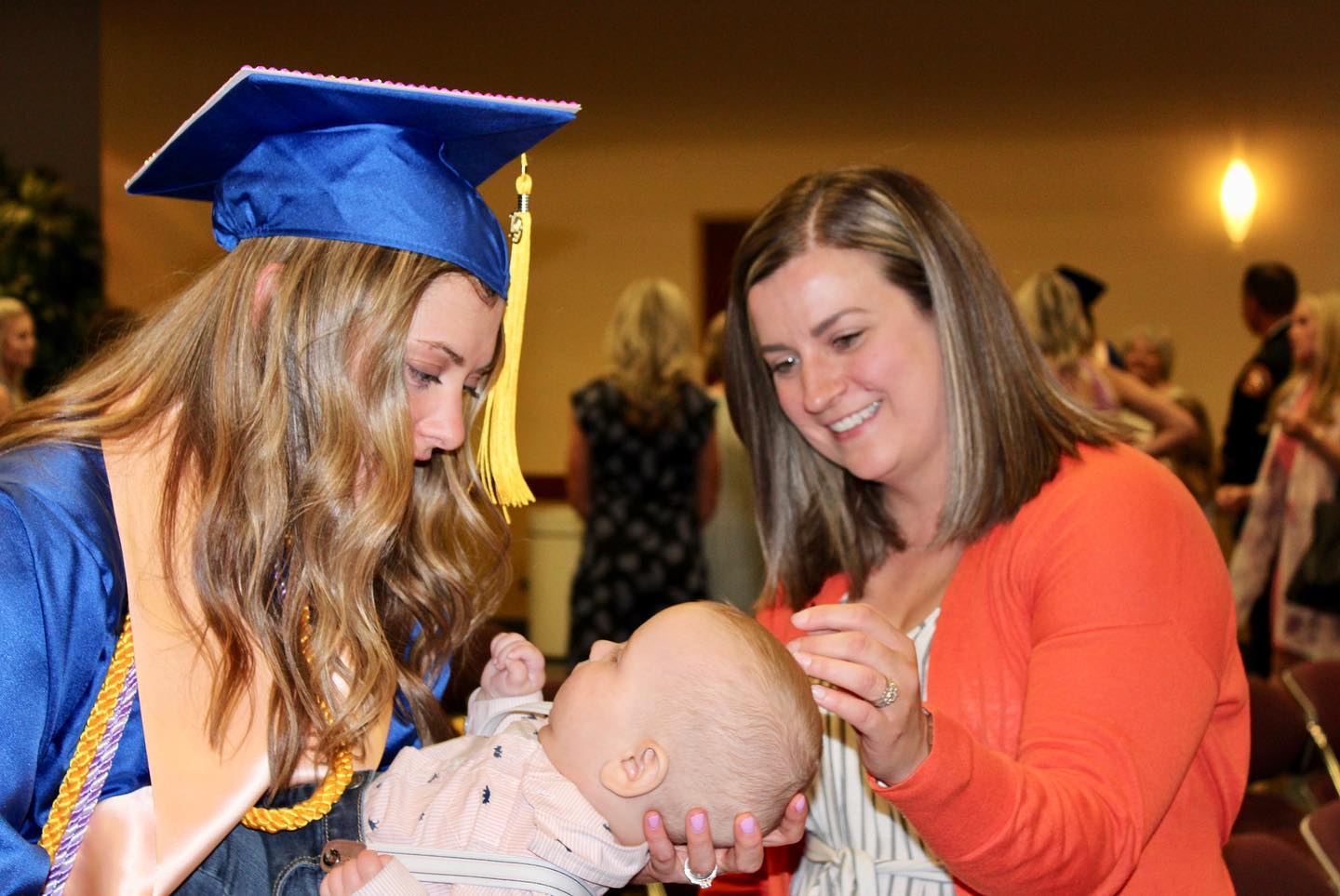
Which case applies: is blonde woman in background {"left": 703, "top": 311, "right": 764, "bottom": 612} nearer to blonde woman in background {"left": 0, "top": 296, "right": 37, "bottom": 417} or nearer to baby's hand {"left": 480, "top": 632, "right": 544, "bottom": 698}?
blonde woman in background {"left": 0, "top": 296, "right": 37, "bottom": 417}

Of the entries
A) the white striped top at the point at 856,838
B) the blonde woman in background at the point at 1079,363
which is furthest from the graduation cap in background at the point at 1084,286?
the white striped top at the point at 856,838

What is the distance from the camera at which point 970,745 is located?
131cm

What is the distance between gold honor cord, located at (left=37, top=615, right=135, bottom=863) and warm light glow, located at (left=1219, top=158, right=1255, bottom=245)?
8446 millimetres

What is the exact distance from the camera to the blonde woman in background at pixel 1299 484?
14.1 ft

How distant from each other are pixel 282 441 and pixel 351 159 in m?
0.34

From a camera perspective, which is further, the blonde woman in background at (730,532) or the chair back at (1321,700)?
the blonde woman in background at (730,532)

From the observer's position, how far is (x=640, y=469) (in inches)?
186

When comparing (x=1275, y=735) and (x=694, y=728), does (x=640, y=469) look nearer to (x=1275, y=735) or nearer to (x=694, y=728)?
(x=1275, y=735)

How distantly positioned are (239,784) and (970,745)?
0.81 m

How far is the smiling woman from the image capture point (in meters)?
1.32

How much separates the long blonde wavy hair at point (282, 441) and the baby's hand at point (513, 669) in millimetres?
273

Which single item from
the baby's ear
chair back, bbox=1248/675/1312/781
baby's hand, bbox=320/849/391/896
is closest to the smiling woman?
the baby's ear

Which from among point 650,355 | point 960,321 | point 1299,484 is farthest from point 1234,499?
point 960,321

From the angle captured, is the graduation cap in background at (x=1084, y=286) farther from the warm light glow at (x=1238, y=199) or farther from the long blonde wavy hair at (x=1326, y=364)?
the warm light glow at (x=1238, y=199)
